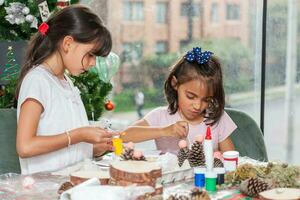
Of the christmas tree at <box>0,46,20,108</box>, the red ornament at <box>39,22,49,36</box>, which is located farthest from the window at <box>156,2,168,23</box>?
the red ornament at <box>39,22,49,36</box>

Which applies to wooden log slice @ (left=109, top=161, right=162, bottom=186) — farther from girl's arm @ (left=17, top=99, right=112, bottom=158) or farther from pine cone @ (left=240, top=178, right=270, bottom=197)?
girl's arm @ (left=17, top=99, right=112, bottom=158)

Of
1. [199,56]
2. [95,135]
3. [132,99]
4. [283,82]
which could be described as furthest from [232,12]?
[95,135]

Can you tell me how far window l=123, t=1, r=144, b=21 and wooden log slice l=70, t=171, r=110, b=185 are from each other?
2.37 m

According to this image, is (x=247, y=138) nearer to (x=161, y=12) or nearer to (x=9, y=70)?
(x=9, y=70)

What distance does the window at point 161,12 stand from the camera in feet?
12.7

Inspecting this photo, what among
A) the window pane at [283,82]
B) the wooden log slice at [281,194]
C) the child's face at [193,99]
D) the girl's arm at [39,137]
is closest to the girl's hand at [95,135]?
the girl's arm at [39,137]

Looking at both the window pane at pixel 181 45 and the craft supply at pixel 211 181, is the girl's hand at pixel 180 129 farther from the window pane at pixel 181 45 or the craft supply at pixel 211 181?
the window pane at pixel 181 45

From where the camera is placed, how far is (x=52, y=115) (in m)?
2.08

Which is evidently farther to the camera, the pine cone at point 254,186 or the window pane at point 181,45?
the window pane at point 181,45

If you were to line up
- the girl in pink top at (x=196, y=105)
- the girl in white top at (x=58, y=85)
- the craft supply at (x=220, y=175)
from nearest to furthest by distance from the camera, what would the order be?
the craft supply at (x=220, y=175) < the girl in white top at (x=58, y=85) < the girl in pink top at (x=196, y=105)

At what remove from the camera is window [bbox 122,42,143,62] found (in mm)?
3895

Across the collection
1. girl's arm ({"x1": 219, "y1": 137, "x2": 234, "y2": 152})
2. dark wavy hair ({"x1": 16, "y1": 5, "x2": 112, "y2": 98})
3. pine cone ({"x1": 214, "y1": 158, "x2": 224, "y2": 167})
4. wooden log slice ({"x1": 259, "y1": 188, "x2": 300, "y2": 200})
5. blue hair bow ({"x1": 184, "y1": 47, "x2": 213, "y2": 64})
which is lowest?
girl's arm ({"x1": 219, "y1": 137, "x2": 234, "y2": 152})

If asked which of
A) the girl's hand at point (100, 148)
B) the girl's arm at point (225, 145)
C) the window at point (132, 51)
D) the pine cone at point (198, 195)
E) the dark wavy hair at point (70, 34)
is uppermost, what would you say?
the dark wavy hair at point (70, 34)

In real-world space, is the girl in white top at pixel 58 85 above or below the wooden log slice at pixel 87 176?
above
